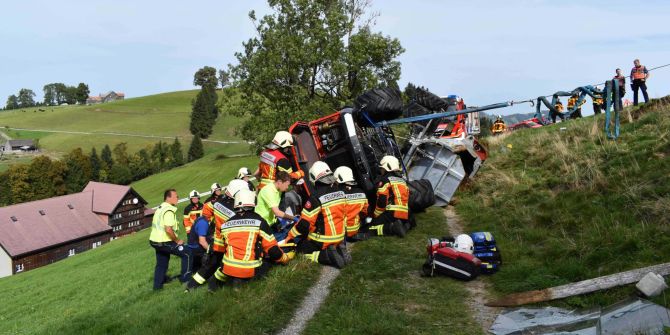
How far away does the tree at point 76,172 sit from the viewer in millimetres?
88500

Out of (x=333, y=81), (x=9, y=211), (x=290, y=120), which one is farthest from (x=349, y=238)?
(x=9, y=211)

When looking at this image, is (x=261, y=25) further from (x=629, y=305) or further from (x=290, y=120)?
(x=629, y=305)

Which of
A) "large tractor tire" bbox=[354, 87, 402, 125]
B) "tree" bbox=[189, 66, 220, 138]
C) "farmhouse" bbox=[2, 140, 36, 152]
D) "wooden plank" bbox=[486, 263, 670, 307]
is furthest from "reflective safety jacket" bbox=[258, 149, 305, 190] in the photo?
"farmhouse" bbox=[2, 140, 36, 152]

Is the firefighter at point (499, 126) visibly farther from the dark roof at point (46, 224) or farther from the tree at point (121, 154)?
the tree at point (121, 154)

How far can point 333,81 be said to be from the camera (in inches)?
1183

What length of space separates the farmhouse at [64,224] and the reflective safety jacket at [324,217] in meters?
51.5

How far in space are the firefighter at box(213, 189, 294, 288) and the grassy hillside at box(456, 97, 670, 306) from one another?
3.50 meters

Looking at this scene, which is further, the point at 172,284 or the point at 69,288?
the point at 69,288

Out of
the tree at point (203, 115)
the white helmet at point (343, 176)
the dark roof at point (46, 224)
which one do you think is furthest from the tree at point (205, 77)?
the white helmet at point (343, 176)

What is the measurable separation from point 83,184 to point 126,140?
22.8 metres

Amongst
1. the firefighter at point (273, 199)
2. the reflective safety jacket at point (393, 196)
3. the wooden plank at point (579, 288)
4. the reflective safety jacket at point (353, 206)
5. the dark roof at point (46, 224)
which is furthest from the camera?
the dark roof at point (46, 224)

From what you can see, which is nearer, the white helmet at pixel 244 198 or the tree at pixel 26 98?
the white helmet at pixel 244 198

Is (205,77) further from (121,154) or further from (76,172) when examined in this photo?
(76,172)

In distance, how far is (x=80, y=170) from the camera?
3538 inches
